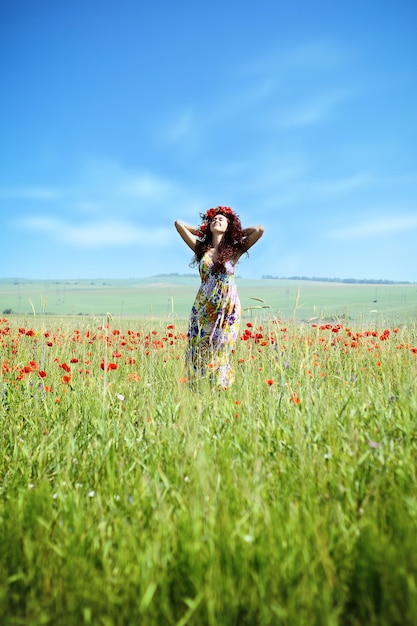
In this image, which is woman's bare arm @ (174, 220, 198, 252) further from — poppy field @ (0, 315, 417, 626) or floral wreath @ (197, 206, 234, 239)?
poppy field @ (0, 315, 417, 626)

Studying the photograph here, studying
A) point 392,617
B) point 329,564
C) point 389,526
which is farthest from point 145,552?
point 389,526

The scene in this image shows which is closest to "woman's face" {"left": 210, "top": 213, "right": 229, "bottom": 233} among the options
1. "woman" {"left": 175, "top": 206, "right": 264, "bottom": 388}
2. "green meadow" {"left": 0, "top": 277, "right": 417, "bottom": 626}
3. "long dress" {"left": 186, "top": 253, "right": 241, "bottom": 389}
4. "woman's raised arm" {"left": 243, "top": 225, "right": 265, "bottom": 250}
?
"woman" {"left": 175, "top": 206, "right": 264, "bottom": 388}

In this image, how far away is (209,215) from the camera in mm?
5457

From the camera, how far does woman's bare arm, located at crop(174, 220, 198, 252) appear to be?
5656 mm

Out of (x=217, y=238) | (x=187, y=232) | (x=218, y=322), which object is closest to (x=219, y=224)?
(x=217, y=238)

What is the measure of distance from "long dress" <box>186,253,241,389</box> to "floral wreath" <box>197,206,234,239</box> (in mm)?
557

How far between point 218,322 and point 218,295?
284mm

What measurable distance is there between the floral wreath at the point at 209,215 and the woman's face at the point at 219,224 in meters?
0.08

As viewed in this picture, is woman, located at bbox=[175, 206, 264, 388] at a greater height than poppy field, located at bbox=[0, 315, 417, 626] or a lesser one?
greater

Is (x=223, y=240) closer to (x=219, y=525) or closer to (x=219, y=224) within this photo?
(x=219, y=224)

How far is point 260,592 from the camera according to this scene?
59.4 inches

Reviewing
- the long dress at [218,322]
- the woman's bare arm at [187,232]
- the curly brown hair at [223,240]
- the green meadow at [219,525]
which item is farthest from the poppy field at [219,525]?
the woman's bare arm at [187,232]

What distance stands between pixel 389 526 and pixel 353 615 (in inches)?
19.2

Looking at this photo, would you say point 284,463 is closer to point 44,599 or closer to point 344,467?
point 344,467
